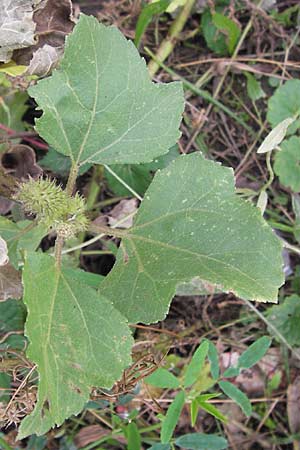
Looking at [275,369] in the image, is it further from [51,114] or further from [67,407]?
[51,114]

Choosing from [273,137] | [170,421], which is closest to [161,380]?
[170,421]

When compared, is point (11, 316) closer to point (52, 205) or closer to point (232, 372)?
point (52, 205)

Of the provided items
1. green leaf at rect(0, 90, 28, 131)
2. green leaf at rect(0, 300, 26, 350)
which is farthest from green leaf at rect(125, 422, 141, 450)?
green leaf at rect(0, 90, 28, 131)

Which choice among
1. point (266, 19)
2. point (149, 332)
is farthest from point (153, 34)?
point (149, 332)

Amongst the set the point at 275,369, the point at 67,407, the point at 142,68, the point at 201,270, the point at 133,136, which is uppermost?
the point at 142,68

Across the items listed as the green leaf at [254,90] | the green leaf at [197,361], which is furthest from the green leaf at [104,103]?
the green leaf at [254,90]

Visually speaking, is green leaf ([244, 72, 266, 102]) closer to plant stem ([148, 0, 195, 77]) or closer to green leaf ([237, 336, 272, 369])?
plant stem ([148, 0, 195, 77])

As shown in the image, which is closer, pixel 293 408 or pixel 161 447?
pixel 161 447
